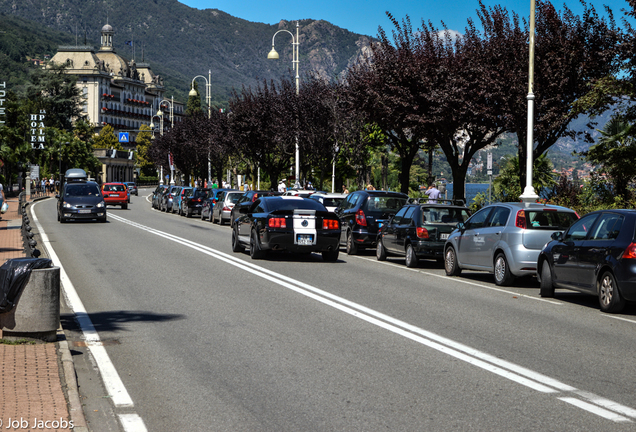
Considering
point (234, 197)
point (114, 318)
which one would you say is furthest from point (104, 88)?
point (114, 318)

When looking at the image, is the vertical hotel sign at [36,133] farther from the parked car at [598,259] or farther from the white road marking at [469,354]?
the parked car at [598,259]

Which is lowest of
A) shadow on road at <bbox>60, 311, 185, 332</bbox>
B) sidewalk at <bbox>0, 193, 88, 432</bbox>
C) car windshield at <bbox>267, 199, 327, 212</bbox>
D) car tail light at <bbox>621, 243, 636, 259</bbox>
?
shadow on road at <bbox>60, 311, 185, 332</bbox>

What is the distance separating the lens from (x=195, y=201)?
4494 centimetres

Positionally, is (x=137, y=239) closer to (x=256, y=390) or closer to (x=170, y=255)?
(x=170, y=255)

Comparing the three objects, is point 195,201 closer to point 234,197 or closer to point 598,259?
point 234,197

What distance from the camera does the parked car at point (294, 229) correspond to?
18.6 meters

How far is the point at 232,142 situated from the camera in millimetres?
57719

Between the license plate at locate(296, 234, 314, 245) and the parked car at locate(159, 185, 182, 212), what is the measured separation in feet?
108

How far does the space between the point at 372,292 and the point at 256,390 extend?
7055mm

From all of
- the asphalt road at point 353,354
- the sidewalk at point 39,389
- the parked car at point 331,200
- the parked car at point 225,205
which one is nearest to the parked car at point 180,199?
the parked car at point 225,205

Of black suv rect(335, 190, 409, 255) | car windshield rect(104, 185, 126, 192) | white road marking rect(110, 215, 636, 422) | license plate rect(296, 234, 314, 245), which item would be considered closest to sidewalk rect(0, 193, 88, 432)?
white road marking rect(110, 215, 636, 422)

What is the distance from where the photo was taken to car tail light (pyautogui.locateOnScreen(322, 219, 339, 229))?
1881 cm

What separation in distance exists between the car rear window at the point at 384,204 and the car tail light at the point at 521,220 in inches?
303

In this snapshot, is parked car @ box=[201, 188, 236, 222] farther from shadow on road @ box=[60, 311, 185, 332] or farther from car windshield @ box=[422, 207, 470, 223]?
shadow on road @ box=[60, 311, 185, 332]
